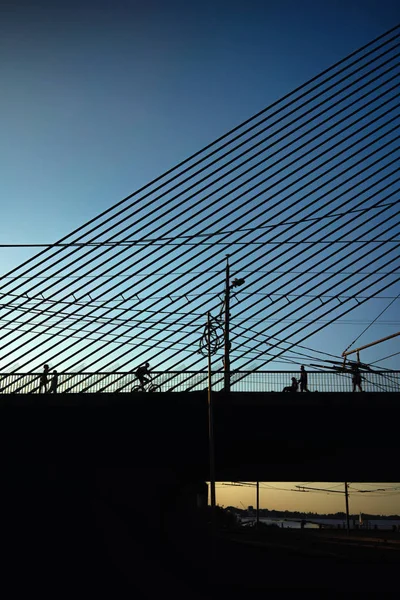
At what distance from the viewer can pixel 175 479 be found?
36.5 m

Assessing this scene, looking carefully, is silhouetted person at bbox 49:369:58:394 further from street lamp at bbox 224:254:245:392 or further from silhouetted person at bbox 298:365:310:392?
silhouetted person at bbox 298:365:310:392

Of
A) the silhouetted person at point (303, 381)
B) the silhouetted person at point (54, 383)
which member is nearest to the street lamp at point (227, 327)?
the silhouetted person at point (303, 381)

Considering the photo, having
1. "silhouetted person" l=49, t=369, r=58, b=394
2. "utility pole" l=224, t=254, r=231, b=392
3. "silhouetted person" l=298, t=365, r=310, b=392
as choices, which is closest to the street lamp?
"utility pole" l=224, t=254, r=231, b=392

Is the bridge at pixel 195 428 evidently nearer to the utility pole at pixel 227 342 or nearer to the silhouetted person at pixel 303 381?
the utility pole at pixel 227 342

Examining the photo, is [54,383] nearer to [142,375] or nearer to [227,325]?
[142,375]

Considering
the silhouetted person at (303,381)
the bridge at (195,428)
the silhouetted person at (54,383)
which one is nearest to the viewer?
the bridge at (195,428)

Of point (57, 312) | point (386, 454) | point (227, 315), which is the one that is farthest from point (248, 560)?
point (57, 312)

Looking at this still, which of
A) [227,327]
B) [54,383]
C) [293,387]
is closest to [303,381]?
[293,387]

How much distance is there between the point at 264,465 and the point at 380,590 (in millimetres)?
14847

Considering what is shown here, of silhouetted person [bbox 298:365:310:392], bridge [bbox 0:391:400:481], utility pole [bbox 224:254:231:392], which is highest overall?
utility pole [bbox 224:254:231:392]

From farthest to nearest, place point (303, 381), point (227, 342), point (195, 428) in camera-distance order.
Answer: point (227, 342), point (195, 428), point (303, 381)

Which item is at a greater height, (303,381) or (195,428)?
(303,381)

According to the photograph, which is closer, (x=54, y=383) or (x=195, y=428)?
(x=195, y=428)

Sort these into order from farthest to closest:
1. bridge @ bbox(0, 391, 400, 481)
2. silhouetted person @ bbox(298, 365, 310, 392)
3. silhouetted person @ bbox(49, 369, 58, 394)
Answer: silhouetted person @ bbox(49, 369, 58, 394) < silhouetted person @ bbox(298, 365, 310, 392) < bridge @ bbox(0, 391, 400, 481)
